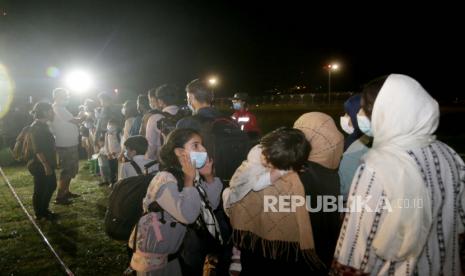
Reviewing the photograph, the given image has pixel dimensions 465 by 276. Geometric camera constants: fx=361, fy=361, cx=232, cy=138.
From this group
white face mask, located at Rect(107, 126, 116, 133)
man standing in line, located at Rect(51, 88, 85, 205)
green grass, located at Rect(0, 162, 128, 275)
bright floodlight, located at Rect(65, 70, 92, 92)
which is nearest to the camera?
green grass, located at Rect(0, 162, 128, 275)

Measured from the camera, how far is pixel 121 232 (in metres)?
2.83

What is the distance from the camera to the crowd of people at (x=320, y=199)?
181cm

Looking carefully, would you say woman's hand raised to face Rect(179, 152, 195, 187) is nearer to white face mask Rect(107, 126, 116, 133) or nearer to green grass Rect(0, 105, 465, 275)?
green grass Rect(0, 105, 465, 275)

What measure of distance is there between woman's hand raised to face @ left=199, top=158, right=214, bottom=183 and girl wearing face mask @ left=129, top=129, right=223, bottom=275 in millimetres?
227

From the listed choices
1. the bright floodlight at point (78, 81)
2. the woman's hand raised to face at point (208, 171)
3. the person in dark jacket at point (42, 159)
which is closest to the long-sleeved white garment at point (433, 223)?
the woman's hand raised to face at point (208, 171)

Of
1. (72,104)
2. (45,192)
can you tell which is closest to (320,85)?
(72,104)

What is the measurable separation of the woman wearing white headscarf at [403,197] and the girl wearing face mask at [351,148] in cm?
94

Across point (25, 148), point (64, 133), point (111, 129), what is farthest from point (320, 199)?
point (111, 129)

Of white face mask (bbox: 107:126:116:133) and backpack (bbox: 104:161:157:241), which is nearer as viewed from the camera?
backpack (bbox: 104:161:157:241)

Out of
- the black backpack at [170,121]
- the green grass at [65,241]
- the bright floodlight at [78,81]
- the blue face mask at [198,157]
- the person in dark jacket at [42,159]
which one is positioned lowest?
the green grass at [65,241]

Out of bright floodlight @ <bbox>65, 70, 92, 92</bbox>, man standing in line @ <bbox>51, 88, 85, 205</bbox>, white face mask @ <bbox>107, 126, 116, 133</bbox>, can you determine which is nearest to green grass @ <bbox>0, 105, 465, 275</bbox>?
man standing in line @ <bbox>51, 88, 85, 205</bbox>

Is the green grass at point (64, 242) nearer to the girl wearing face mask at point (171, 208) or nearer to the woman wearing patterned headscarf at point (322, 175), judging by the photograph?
the girl wearing face mask at point (171, 208)

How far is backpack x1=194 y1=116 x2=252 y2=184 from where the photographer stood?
3623 millimetres

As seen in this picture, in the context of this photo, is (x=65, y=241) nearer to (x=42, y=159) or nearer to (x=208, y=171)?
(x=42, y=159)
